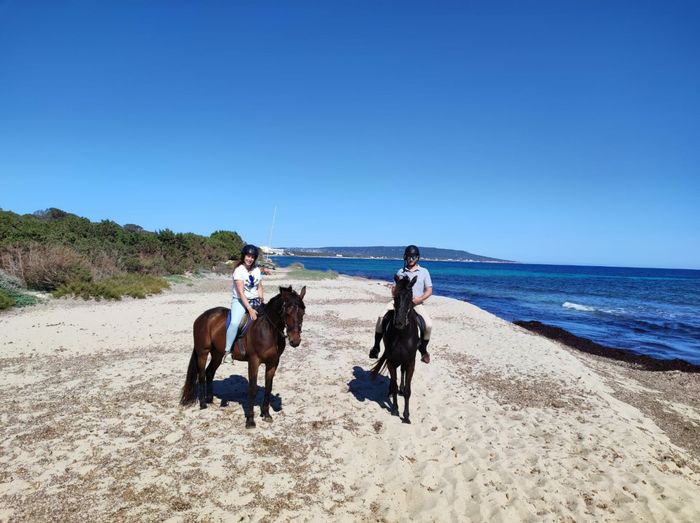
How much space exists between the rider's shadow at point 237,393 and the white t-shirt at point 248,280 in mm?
2082

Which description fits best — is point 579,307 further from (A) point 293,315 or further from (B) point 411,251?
(A) point 293,315

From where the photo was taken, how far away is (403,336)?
6734 mm

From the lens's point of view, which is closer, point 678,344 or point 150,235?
point 678,344

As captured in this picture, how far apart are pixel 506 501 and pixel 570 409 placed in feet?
12.6

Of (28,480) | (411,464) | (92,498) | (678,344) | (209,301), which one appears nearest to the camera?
(92,498)

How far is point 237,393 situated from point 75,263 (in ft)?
51.1

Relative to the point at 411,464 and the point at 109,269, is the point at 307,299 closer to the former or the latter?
the point at 109,269

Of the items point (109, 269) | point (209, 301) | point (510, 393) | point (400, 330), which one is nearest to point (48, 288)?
point (109, 269)

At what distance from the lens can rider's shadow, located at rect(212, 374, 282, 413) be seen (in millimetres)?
7086

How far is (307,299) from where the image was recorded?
22.5 meters

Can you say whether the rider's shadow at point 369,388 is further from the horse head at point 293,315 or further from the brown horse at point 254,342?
the horse head at point 293,315

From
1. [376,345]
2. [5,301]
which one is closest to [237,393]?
[376,345]

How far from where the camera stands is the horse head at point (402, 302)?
6.21m

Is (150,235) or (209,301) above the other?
(150,235)
